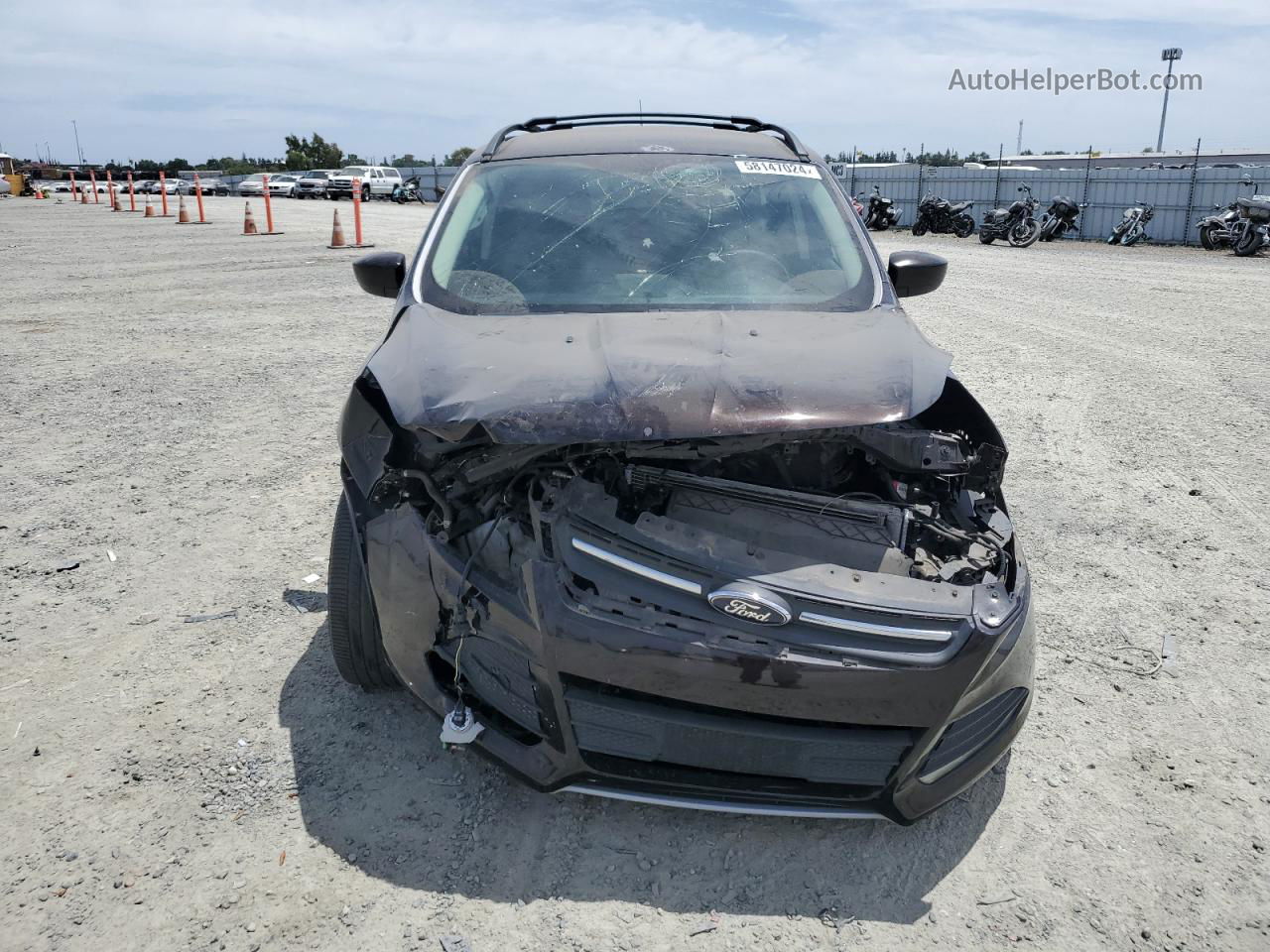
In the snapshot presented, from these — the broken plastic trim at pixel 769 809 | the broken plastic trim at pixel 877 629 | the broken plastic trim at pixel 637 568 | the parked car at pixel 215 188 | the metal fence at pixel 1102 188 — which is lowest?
the broken plastic trim at pixel 769 809

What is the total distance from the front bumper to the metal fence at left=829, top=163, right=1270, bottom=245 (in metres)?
17.7

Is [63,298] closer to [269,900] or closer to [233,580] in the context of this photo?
[233,580]

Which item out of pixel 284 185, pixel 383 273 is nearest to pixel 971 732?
pixel 383 273

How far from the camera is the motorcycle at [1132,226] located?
823 inches

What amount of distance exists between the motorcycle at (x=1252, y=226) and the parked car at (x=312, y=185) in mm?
36615

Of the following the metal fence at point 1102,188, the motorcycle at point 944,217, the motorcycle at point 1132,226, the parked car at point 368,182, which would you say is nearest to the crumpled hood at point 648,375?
the metal fence at point 1102,188

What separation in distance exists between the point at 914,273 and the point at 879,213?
2327cm

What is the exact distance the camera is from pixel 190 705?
296cm

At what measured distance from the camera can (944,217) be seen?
23.8 m

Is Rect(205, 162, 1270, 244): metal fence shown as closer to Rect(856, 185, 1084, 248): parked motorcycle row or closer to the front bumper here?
Rect(856, 185, 1084, 248): parked motorcycle row

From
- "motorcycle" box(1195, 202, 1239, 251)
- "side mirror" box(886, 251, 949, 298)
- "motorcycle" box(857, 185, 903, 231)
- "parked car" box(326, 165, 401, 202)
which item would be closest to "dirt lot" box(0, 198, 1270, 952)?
"side mirror" box(886, 251, 949, 298)

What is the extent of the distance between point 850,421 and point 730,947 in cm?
130

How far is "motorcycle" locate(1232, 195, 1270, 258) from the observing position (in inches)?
687

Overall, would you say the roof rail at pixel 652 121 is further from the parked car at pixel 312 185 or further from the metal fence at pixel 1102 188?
the parked car at pixel 312 185
